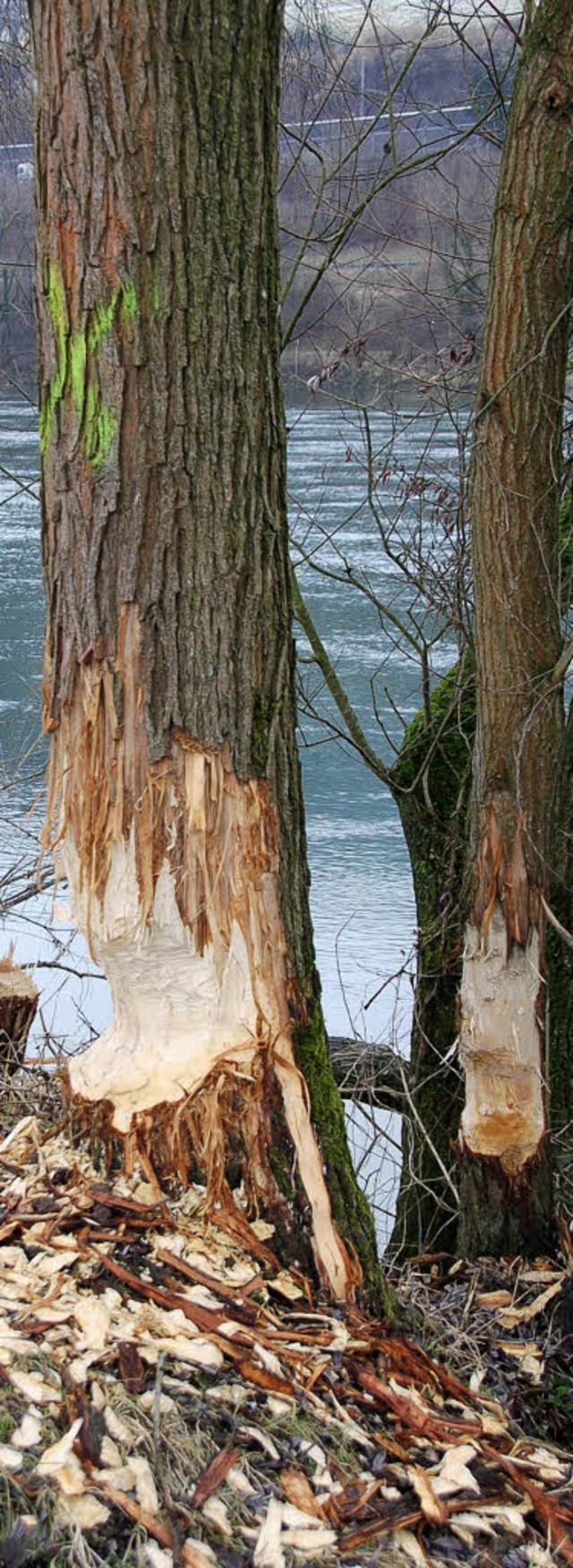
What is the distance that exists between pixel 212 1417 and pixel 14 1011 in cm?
214

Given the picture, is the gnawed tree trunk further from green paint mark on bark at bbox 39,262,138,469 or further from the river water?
green paint mark on bark at bbox 39,262,138,469

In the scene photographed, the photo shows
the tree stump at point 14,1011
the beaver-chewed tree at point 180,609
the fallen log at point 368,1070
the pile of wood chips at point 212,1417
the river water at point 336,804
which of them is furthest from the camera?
the river water at point 336,804

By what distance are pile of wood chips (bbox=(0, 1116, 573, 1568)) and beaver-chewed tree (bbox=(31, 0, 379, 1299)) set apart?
0.14 m

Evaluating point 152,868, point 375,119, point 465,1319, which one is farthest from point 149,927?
point 375,119

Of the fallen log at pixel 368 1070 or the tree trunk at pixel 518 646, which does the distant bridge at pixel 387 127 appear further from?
the fallen log at pixel 368 1070

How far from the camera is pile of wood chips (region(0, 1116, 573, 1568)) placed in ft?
5.98

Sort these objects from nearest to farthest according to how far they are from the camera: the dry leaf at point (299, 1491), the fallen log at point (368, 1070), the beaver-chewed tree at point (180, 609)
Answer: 1. the dry leaf at point (299, 1491)
2. the beaver-chewed tree at point (180, 609)
3. the fallen log at point (368, 1070)

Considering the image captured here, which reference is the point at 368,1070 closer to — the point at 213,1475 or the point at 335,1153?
the point at 335,1153

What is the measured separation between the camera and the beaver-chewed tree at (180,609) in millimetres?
2158

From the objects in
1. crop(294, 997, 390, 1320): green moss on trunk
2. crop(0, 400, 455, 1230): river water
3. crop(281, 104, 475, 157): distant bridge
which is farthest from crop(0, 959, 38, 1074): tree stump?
crop(281, 104, 475, 157): distant bridge

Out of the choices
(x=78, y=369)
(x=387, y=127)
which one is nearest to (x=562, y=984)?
(x=78, y=369)

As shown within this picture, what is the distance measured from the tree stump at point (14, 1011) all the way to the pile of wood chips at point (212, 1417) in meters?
1.41

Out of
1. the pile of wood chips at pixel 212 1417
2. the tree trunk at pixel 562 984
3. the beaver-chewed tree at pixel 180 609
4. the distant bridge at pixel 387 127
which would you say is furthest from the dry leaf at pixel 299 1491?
the distant bridge at pixel 387 127

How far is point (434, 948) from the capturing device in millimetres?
4324
